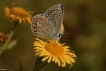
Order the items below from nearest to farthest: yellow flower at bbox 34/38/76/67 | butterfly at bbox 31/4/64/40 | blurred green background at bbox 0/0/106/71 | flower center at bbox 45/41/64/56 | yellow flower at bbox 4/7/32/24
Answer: yellow flower at bbox 34/38/76/67, flower center at bbox 45/41/64/56, butterfly at bbox 31/4/64/40, yellow flower at bbox 4/7/32/24, blurred green background at bbox 0/0/106/71

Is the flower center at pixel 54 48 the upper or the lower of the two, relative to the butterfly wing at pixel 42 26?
lower

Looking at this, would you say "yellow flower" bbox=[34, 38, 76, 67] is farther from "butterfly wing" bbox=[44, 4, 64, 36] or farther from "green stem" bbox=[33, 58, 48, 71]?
"butterfly wing" bbox=[44, 4, 64, 36]

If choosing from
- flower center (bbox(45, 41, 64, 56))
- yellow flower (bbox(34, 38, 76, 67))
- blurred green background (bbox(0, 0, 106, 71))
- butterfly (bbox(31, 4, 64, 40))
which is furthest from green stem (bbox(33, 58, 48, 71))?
blurred green background (bbox(0, 0, 106, 71))

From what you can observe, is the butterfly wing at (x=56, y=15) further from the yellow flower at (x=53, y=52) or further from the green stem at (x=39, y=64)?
the green stem at (x=39, y=64)

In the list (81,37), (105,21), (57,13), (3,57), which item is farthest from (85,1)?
(57,13)

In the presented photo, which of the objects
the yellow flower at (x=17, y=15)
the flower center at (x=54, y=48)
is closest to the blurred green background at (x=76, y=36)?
the yellow flower at (x=17, y=15)

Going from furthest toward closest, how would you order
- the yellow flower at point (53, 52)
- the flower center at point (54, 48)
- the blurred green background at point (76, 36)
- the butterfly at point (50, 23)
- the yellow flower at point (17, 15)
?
the blurred green background at point (76, 36) → the yellow flower at point (17, 15) → the butterfly at point (50, 23) → the flower center at point (54, 48) → the yellow flower at point (53, 52)

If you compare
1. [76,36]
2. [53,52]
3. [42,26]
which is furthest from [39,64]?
[76,36]

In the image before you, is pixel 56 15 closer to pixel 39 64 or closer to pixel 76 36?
pixel 39 64
